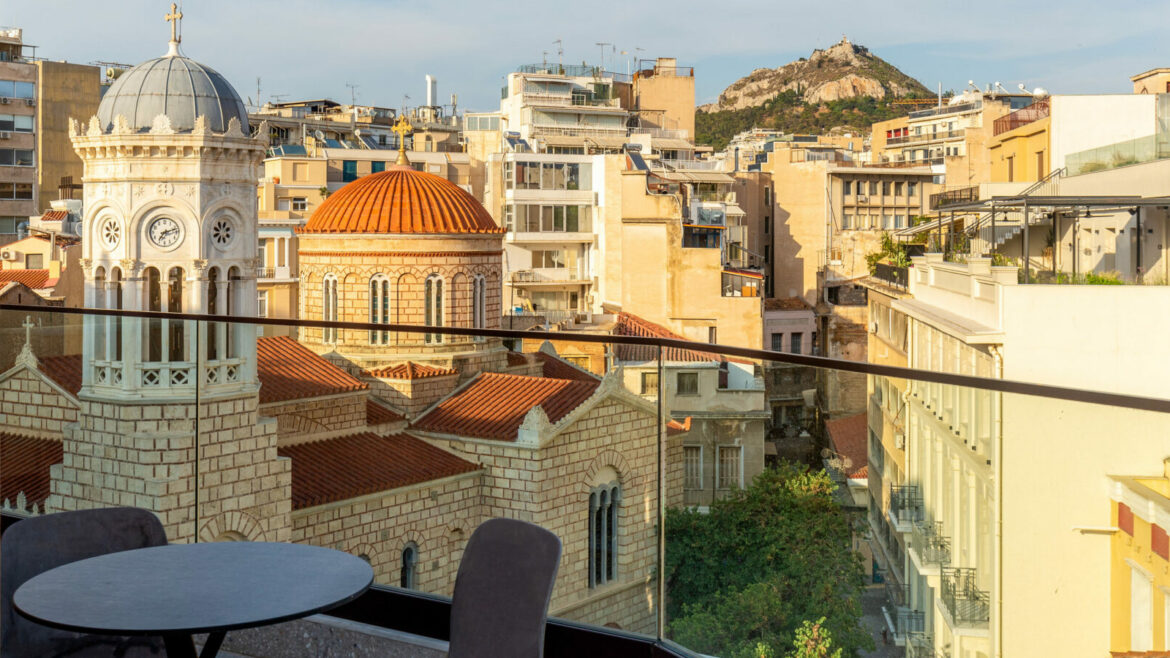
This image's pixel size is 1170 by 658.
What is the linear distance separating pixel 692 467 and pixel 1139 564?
138cm

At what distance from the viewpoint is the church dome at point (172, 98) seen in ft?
80.9

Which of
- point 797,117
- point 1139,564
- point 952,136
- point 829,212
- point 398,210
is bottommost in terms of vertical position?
point 1139,564

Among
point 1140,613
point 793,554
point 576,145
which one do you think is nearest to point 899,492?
point 793,554

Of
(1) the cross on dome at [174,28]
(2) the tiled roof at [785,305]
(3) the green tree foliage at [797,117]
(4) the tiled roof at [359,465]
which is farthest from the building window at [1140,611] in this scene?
(3) the green tree foliage at [797,117]

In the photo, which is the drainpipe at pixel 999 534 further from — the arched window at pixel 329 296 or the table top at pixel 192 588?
the arched window at pixel 329 296

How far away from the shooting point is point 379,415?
6746mm

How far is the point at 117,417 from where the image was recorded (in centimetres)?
577

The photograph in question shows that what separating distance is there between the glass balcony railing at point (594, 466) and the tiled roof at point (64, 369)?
0.04ft

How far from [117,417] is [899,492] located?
13.0ft

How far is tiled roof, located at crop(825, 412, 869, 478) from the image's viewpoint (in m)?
3.30

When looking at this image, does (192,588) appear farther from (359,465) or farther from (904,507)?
(359,465)

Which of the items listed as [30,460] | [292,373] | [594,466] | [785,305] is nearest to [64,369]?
[30,460]

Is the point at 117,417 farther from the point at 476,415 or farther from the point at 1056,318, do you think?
Answer: the point at 1056,318

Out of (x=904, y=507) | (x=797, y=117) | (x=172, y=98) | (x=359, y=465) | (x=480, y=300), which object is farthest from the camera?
(x=797, y=117)
